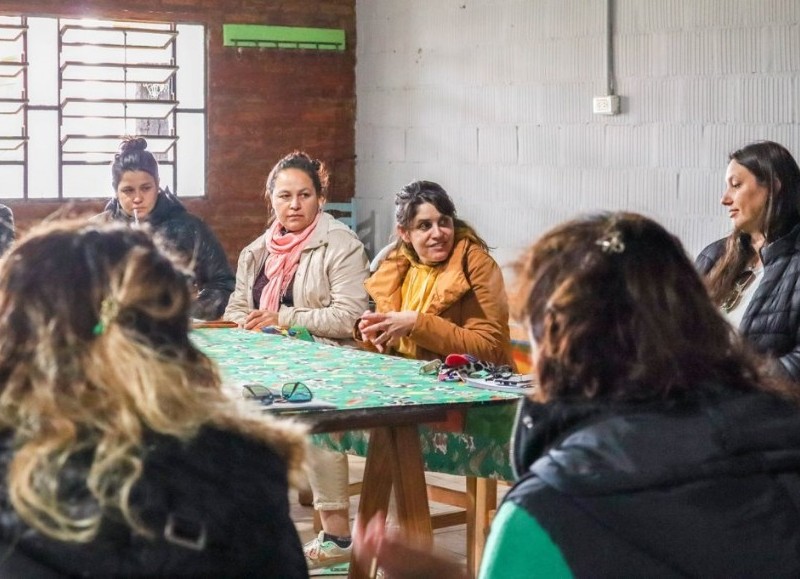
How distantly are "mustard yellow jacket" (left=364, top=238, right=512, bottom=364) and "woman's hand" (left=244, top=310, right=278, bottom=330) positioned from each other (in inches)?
26.9

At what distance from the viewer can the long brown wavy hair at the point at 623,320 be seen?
1.64m

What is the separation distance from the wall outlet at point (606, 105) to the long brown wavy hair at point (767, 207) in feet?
6.80

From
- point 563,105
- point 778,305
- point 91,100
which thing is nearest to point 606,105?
point 563,105

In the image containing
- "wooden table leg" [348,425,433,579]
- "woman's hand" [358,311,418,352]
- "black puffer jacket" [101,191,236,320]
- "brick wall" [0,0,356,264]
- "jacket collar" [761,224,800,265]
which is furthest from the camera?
"brick wall" [0,0,356,264]

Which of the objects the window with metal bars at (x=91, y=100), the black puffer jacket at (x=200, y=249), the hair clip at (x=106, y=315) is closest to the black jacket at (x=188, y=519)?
the hair clip at (x=106, y=315)

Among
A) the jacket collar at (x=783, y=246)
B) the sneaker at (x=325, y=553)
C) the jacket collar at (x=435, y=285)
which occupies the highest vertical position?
the jacket collar at (x=783, y=246)

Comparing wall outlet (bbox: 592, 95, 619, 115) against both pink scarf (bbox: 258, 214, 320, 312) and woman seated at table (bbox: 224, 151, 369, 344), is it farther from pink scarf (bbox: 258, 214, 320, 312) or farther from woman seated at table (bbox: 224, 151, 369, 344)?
pink scarf (bbox: 258, 214, 320, 312)

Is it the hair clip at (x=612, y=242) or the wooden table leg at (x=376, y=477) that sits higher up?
the hair clip at (x=612, y=242)

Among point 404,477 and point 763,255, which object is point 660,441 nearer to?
point 404,477

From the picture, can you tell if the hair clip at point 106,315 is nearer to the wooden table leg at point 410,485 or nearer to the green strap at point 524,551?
the green strap at point 524,551

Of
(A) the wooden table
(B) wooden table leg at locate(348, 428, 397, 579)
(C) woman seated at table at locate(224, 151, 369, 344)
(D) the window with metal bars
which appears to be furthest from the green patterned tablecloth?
(D) the window with metal bars

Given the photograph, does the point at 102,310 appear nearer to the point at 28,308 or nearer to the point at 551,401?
the point at 28,308

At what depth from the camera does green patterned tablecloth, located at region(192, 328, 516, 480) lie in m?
3.35

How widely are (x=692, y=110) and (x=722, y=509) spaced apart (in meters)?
4.42
